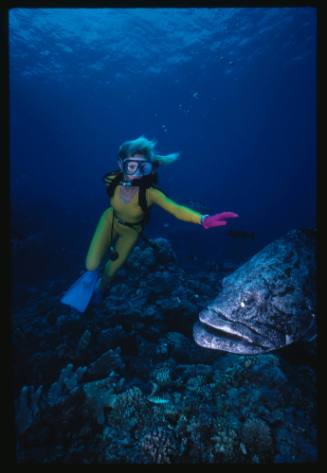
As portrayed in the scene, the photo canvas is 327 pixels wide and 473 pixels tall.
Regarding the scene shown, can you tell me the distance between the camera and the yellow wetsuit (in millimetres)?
5059

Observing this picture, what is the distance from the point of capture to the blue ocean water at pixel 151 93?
15054 millimetres

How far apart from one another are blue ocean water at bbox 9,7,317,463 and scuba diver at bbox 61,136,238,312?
94cm

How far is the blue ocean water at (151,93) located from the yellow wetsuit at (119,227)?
1520 mm

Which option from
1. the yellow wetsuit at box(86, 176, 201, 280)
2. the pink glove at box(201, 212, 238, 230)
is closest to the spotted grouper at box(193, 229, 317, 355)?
the pink glove at box(201, 212, 238, 230)

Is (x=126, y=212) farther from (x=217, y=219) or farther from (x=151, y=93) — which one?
(x=151, y=93)

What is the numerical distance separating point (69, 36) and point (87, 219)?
1727 centimetres

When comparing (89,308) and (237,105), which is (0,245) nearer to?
(89,308)

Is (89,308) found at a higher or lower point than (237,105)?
lower

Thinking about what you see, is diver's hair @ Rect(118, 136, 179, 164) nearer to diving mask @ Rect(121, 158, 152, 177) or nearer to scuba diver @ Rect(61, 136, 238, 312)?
scuba diver @ Rect(61, 136, 238, 312)

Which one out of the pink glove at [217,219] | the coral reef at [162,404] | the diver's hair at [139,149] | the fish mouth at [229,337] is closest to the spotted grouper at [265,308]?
the fish mouth at [229,337]

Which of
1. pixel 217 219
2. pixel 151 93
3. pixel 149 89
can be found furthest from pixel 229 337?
pixel 151 93
